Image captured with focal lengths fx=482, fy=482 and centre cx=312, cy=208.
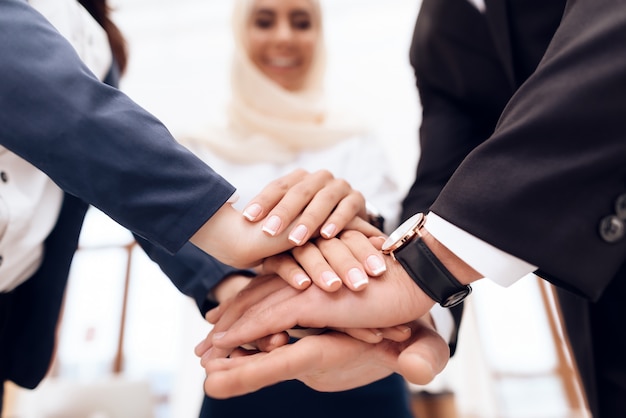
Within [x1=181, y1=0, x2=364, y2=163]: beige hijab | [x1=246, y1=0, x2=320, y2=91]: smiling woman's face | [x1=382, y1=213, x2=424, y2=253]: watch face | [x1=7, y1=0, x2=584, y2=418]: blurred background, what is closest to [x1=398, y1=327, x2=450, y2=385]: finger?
[x1=382, y1=213, x2=424, y2=253]: watch face

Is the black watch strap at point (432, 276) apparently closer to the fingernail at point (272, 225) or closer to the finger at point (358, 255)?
the finger at point (358, 255)

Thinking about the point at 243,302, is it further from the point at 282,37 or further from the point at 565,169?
the point at 282,37

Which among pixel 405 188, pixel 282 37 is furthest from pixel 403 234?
pixel 405 188

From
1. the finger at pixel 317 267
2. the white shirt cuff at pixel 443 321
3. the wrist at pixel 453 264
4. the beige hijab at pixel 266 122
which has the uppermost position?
the wrist at pixel 453 264

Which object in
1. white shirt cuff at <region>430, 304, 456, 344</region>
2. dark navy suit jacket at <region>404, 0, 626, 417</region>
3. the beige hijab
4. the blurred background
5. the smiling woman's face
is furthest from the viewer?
the blurred background

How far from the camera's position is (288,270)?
1.83 ft

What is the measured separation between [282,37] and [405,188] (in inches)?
67.4

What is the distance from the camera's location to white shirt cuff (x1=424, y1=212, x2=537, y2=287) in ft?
1.40

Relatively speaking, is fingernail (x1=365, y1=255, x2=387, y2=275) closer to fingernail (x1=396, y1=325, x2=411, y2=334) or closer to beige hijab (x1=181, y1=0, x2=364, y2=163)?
fingernail (x1=396, y1=325, x2=411, y2=334)

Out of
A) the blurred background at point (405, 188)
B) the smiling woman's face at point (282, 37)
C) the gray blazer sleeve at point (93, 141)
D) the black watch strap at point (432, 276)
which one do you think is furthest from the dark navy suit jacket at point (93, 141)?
the blurred background at point (405, 188)

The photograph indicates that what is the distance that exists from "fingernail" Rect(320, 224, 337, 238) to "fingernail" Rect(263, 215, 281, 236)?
68 millimetres

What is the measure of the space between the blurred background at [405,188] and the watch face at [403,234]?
7.58 ft

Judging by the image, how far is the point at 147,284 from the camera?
2939 millimetres

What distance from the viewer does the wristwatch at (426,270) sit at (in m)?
0.48
